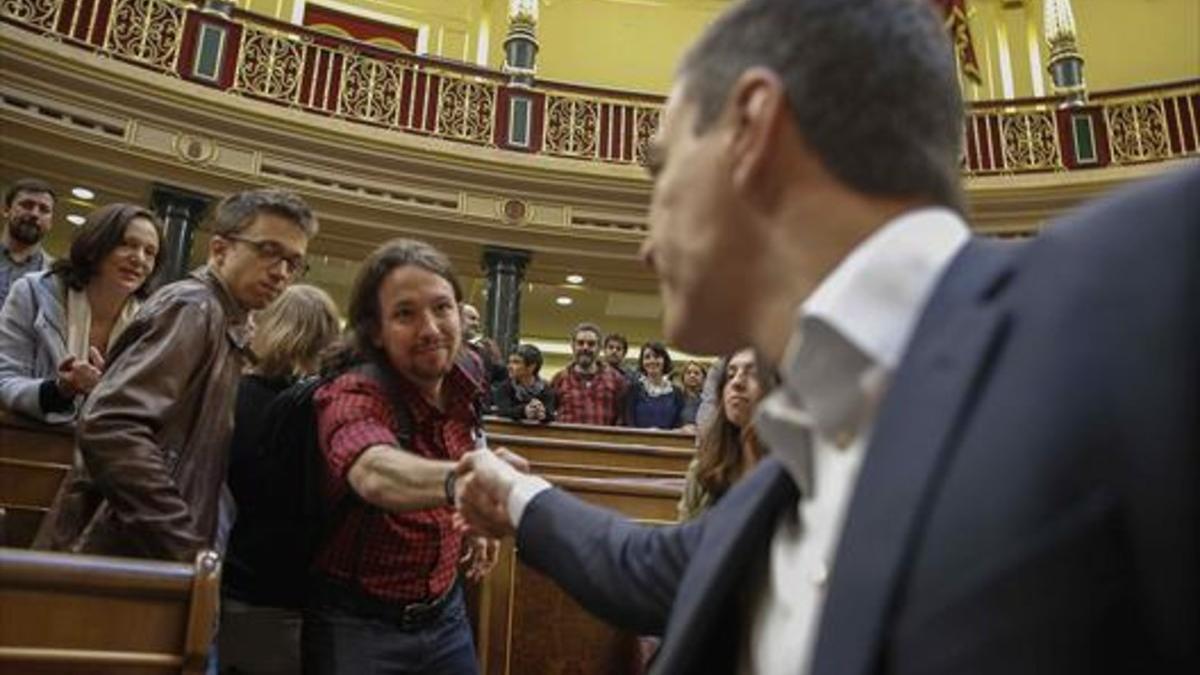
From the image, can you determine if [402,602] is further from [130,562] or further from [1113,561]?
[1113,561]

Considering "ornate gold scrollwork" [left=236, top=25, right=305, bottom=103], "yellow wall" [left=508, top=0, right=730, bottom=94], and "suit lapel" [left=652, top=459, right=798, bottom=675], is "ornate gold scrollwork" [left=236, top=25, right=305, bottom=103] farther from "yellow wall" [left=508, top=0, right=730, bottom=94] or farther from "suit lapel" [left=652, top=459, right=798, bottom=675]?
"suit lapel" [left=652, top=459, right=798, bottom=675]

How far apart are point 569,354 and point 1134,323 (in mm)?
11848

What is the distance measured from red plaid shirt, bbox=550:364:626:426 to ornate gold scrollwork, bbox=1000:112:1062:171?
16.3ft

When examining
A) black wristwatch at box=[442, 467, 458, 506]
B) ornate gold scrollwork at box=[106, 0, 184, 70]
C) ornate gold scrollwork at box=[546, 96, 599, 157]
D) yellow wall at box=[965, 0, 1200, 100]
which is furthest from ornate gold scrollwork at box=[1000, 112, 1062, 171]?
black wristwatch at box=[442, 467, 458, 506]

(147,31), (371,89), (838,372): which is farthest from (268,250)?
(371,89)

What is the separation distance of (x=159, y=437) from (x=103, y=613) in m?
0.35

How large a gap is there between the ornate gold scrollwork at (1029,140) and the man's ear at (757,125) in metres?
9.08

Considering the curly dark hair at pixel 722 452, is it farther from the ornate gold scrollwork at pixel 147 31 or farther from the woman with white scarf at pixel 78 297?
the ornate gold scrollwork at pixel 147 31

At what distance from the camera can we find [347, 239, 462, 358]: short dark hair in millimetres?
1734

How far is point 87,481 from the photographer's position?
5.60ft

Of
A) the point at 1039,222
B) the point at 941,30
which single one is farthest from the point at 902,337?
the point at 1039,222

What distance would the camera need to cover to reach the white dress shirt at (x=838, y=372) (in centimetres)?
66

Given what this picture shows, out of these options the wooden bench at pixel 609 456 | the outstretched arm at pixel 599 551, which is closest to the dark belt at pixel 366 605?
the outstretched arm at pixel 599 551

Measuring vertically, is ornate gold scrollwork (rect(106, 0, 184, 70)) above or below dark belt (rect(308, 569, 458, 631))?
above
